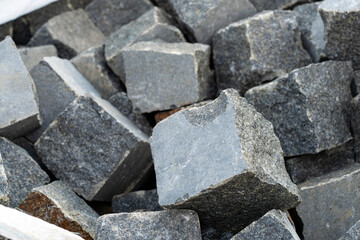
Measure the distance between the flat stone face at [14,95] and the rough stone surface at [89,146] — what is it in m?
0.14

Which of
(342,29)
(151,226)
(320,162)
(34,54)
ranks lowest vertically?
(320,162)

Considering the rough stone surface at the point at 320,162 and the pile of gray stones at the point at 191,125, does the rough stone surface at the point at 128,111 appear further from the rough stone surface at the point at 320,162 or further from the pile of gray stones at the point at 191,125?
the rough stone surface at the point at 320,162

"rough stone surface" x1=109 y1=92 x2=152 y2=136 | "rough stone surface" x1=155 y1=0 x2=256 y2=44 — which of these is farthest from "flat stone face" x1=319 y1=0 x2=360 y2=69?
"rough stone surface" x1=109 y1=92 x2=152 y2=136

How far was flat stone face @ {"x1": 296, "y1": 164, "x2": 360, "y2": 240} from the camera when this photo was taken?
2.71m

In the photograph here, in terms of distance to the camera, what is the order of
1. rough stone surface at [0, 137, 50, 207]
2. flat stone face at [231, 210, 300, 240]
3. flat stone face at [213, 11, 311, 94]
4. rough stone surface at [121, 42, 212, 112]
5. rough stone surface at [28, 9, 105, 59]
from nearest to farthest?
flat stone face at [231, 210, 300, 240]
rough stone surface at [0, 137, 50, 207]
rough stone surface at [121, 42, 212, 112]
flat stone face at [213, 11, 311, 94]
rough stone surface at [28, 9, 105, 59]

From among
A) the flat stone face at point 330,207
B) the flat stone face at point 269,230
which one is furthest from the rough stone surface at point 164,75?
the flat stone face at point 269,230

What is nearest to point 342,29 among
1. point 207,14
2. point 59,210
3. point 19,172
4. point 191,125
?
point 207,14

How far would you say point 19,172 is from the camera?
9.68 ft

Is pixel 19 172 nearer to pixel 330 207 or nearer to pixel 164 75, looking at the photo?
pixel 164 75

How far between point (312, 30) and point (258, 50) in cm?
46

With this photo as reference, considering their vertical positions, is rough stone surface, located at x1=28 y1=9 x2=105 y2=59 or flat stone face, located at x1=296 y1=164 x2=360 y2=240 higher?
rough stone surface, located at x1=28 y1=9 x2=105 y2=59

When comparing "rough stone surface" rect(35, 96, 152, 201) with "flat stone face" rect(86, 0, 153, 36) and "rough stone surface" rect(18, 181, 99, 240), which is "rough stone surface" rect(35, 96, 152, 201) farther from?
"flat stone face" rect(86, 0, 153, 36)

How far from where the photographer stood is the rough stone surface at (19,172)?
9.50ft

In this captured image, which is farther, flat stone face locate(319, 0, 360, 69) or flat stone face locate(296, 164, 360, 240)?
flat stone face locate(319, 0, 360, 69)
